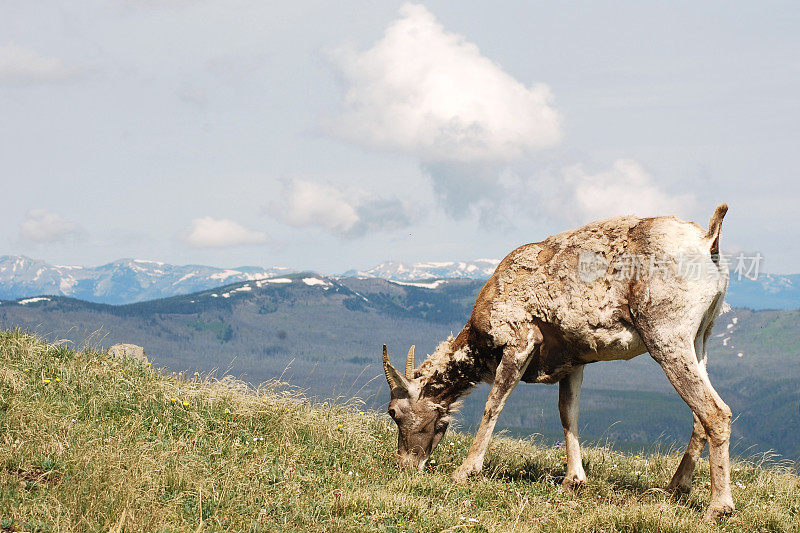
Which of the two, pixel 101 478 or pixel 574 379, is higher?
pixel 574 379

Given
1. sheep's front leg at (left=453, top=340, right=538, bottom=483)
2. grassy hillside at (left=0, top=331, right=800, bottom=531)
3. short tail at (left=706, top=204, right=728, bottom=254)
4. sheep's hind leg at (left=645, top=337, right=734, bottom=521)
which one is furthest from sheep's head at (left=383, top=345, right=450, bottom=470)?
short tail at (left=706, top=204, right=728, bottom=254)

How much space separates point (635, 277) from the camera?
8453 mm

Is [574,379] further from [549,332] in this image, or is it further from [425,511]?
[425,511]

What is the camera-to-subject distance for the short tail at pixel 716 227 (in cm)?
843

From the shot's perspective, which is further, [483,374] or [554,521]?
[483,374]

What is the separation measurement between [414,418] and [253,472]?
3.02 metres

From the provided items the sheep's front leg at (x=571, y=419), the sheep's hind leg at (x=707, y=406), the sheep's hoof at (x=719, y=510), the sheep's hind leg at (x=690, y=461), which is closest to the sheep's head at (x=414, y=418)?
the sheep's front leg at (x=571, y=419)

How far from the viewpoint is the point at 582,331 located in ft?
28.6

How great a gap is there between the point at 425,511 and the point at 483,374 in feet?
10.7

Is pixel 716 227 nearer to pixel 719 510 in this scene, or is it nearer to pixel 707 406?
pixel 707 406

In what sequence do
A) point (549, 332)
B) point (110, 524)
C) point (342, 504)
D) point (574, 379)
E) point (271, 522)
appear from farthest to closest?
point (574, 379), point (549, 332), point (342, 504), point (271, 522), point (110, 524)

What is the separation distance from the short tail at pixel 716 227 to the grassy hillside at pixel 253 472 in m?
3.19

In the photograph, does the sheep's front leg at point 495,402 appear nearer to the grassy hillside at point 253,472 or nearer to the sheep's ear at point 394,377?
the grassy hillside at point 253,472

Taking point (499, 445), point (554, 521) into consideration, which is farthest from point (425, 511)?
point (499, 445)
